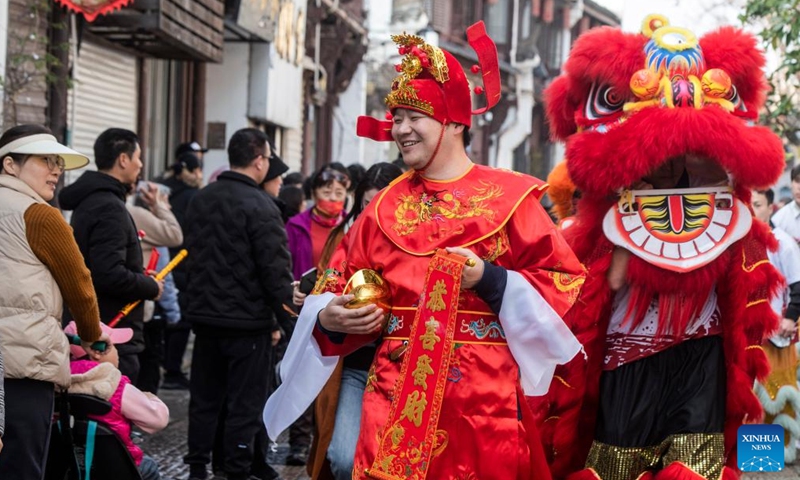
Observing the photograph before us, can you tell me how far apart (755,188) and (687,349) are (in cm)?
72

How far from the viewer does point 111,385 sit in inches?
226

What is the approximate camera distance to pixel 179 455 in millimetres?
8602

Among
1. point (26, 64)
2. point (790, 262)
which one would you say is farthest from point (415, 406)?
point (26, 64)

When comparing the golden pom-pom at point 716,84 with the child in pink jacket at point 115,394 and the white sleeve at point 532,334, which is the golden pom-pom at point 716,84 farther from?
the child in pink jacket at point 115,394

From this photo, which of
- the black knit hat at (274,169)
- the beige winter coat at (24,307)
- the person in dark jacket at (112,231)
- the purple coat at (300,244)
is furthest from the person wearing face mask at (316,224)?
the beige winter coat at (24,307)

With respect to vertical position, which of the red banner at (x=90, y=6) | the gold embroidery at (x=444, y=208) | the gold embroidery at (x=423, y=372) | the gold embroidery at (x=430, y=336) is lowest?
the gold embroidery at (x=423, y=372)

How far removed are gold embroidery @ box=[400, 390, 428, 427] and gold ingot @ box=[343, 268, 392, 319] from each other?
12.0 inches

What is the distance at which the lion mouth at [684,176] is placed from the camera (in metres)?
5.55

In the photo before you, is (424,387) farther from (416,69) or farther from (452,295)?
(416,69)

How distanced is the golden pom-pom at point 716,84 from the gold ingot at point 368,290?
187 centimetres

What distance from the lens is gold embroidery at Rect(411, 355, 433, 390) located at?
171 inches

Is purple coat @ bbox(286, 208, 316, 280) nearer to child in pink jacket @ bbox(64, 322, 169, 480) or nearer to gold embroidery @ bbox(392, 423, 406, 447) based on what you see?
child in pink jacket @ bbox(64, 322, 169, 480)

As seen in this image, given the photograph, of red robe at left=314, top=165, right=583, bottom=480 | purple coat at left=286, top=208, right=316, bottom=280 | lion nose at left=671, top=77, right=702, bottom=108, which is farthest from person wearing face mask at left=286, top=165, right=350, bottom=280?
red robe at left=314, top=165, right=583, bottom=480

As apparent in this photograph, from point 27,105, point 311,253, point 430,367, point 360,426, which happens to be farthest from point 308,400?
point 27,105
